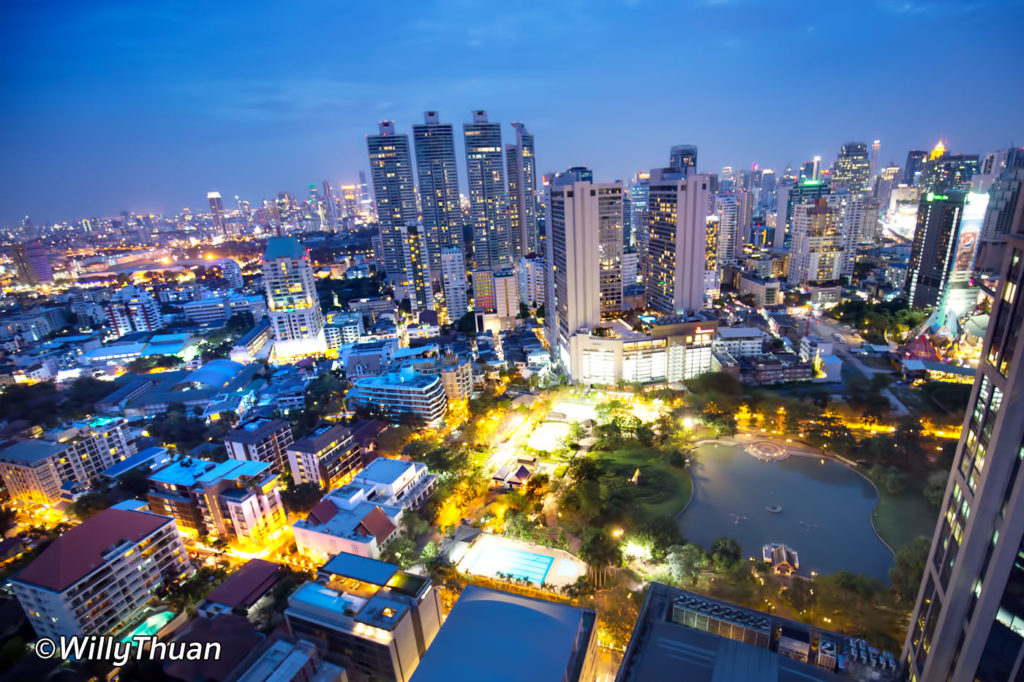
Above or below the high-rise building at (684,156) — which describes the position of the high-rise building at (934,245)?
below

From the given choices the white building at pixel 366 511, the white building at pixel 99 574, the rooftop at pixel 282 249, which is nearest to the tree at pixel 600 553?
the white building at pixel 366 511

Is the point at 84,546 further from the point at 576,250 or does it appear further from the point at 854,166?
the point at 854,166

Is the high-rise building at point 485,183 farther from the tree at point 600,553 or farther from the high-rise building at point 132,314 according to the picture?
the tree at point 600,553

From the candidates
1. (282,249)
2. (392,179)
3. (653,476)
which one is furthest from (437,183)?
(653,476)

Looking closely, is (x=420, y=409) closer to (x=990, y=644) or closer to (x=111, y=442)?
(x=111, y=442)

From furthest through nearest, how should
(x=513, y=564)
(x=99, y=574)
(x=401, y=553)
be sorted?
(x=513, y=564) < (x=401, y=553) < (x=99, y=574)
